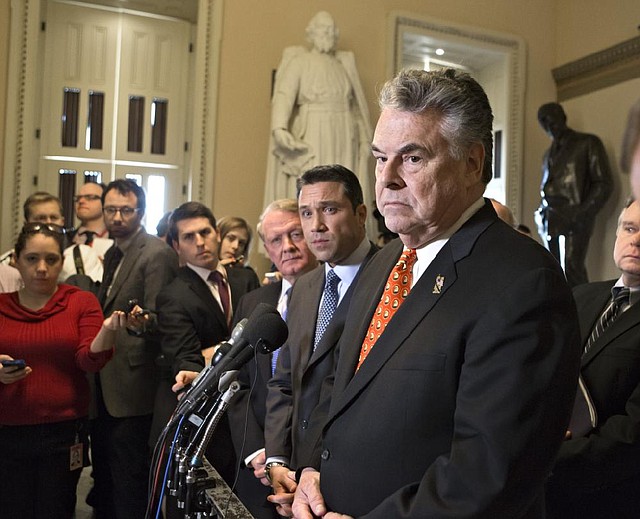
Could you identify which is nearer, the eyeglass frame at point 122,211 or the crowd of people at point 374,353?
the crowd of people at point 374,353

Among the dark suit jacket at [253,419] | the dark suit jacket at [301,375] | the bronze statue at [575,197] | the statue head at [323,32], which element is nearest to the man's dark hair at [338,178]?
the dark suit jacket at [301,375]

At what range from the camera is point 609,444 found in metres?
1.80

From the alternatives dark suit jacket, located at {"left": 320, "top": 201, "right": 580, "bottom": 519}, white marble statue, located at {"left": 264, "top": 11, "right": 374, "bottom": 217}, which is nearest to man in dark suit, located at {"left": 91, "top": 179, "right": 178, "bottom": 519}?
dark suit jacket, located at {"left": 320, "top": 201, "right": 580, "bottom": 519}

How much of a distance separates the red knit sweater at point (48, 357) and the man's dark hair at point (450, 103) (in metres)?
1.89

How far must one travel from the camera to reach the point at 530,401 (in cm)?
116

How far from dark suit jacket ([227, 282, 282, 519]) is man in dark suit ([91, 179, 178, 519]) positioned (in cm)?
71

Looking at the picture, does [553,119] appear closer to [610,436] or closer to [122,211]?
[122,211]

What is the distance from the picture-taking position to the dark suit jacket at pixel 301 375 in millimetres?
1942

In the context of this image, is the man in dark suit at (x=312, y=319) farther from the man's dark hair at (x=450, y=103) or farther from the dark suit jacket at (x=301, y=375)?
the man's dark hair at (x=450, y=103)

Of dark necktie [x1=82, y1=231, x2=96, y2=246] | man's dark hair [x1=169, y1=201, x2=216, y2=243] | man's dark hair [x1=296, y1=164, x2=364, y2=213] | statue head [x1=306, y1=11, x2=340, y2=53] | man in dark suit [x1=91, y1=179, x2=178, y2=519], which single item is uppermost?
statue head [x1=306, y1=11, x2=340, y2=53]

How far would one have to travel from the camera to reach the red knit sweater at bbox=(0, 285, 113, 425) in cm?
270

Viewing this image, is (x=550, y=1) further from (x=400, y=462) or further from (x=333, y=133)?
Result: (x=400, y=462)

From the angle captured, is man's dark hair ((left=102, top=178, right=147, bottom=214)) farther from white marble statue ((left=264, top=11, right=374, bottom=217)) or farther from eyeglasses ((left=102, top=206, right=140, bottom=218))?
white marble statue ((left=264, top=11, right=374, bottom=217))

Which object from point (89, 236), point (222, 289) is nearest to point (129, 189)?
point (222, 289)
